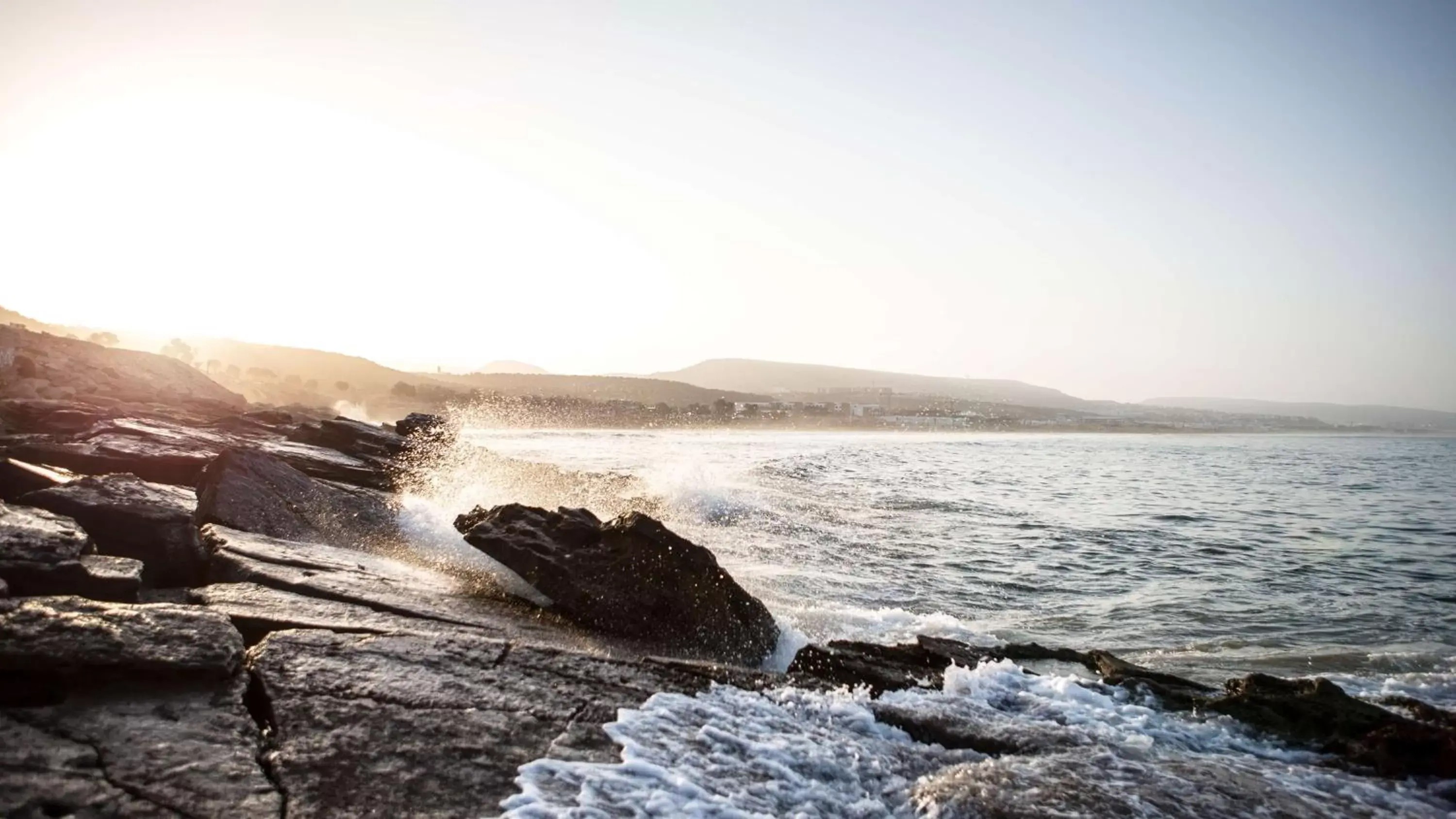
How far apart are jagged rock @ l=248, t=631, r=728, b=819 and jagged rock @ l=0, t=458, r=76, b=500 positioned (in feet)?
18.1

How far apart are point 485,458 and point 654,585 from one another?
58.4 ft

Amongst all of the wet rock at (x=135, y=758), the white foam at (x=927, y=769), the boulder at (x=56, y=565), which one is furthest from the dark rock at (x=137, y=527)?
the white foam at (x=927, y=769)

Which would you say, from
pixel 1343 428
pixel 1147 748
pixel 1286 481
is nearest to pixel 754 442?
pixel 1286 481

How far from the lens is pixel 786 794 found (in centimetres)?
444

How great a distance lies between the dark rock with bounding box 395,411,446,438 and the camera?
2402 centimetres

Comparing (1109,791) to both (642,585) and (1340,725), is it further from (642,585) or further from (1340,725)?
(642,585)

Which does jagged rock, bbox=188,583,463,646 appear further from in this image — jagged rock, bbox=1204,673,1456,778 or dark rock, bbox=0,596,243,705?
jagged rock, bbox=1204,673,1456,778

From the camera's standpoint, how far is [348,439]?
64.8 ft

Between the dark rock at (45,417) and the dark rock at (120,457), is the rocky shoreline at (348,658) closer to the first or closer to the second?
the dark rock at (120,457)

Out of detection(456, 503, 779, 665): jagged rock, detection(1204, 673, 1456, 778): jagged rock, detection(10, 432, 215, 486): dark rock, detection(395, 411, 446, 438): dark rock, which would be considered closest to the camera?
detection(1204, 673, 1456, 778): jagged rock

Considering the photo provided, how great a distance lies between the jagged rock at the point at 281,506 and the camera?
29.3 ft

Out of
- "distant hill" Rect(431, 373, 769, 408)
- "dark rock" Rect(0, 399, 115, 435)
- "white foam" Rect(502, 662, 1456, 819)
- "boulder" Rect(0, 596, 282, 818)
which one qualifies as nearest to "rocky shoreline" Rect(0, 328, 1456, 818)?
"boulder" Rect(0, 596, 282, 818)

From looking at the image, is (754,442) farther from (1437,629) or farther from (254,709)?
(254,709)

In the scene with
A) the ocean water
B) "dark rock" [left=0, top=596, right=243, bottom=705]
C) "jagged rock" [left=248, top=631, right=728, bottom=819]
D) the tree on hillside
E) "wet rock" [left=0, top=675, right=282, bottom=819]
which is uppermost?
the tree on hillside
